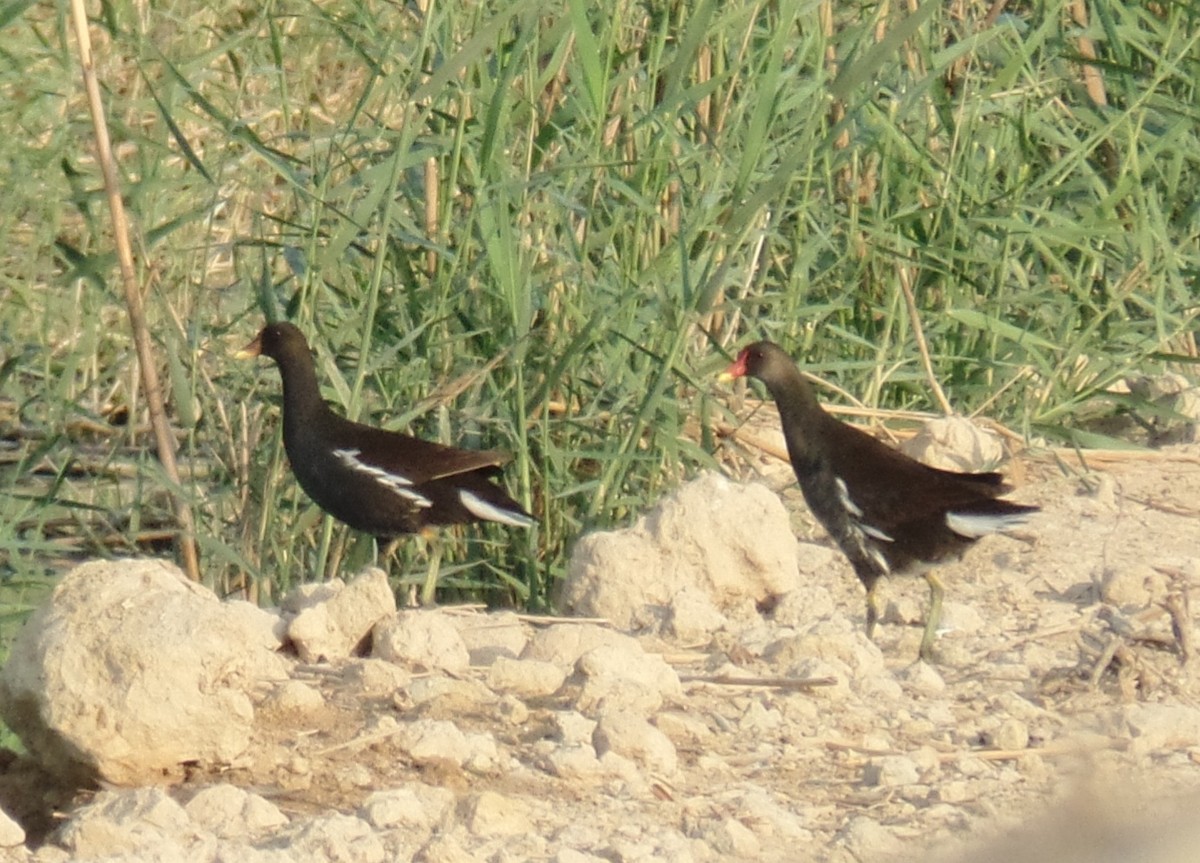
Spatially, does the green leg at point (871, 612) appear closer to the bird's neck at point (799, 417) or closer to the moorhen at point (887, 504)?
the moorhen at point (887, 504)

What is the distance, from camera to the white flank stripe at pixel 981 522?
13.9ft

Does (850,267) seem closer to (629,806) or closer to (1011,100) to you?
(1011,100)

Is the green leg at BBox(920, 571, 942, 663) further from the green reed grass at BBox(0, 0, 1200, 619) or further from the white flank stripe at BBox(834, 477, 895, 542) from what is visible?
the green reed grass at BBox(0, 0, 1200, 619)

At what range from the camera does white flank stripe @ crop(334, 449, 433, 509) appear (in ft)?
15.6

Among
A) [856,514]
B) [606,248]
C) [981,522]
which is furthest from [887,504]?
[606,248]

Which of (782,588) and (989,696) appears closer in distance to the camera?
(989,696)

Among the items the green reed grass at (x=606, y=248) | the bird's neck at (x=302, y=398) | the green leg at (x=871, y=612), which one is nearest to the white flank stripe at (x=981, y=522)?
the green leg at (x=871, y=612)

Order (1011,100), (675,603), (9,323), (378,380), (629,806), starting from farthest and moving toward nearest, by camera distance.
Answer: (9,323) < (1011,100) < (378,380) < (675,603) < (629,806)

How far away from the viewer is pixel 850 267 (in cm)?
→ 584

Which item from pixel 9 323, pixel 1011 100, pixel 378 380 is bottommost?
pixel 9 323

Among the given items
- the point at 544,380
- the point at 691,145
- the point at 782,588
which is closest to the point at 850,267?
the point at 691,145

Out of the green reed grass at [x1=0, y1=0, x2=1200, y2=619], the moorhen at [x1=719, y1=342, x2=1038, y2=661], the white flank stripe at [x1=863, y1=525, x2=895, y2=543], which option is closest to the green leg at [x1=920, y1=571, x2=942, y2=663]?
the moorhen at [x1=719, y1=342, x2=1038, y2=661]

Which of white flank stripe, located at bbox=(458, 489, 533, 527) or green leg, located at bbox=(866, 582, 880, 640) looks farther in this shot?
white flank stripe, located at bbox=(458, 489, 533, 527)

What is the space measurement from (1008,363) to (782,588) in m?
1.58
